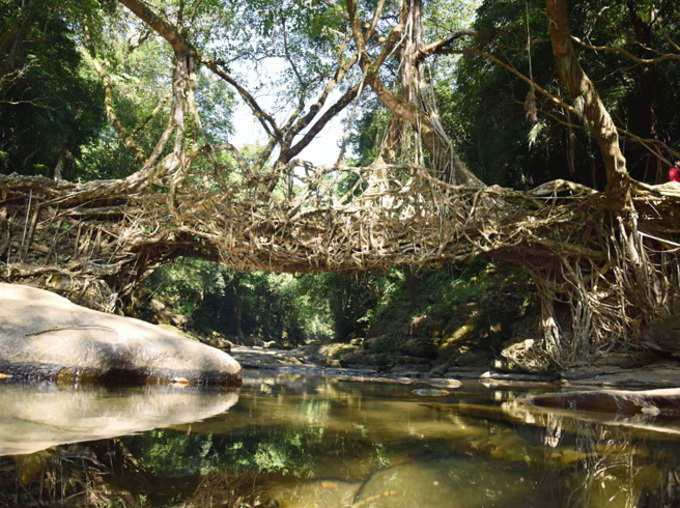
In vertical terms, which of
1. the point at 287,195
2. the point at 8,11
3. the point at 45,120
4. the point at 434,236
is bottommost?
the point at 434,236

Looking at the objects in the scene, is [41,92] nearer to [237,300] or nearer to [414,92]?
[414,92]

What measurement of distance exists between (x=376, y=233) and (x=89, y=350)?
13.3 feet

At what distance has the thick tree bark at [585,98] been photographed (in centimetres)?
437

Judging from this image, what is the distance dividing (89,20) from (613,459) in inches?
401

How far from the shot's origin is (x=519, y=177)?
1003cm

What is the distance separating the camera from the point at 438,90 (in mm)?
14164

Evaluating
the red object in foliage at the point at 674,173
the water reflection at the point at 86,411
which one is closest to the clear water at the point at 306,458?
the water reflection at the point at 86,411

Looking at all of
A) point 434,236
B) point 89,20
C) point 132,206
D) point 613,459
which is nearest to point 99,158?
point 89,20

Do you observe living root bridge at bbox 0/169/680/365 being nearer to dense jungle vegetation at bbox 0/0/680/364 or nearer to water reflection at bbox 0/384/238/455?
dense jungle vegetation at bbox 0/0/680/364

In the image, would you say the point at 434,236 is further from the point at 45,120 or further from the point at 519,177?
the point at 45,120

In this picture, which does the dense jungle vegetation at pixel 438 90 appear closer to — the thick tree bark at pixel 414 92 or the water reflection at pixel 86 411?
the thick tree bark at pixel 414 92

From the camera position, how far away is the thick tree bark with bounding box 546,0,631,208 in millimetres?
4368

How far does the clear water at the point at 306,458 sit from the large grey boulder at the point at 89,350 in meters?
0.56

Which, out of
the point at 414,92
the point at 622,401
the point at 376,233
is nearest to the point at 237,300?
the point at 376,233
